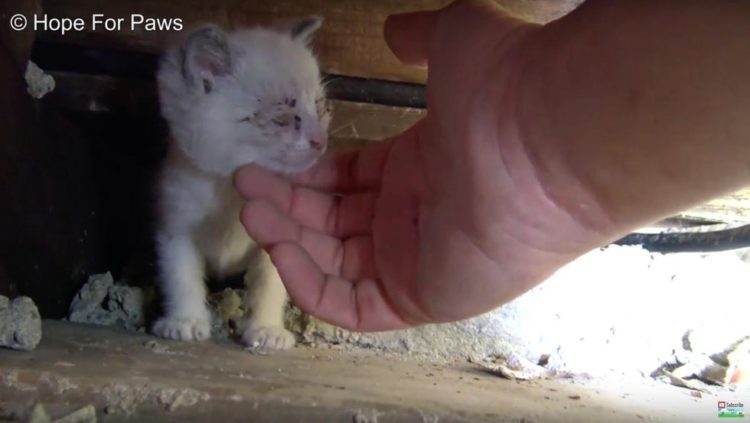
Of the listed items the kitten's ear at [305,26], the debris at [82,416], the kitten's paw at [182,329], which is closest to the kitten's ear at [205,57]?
the kitten's ear at [305,26]

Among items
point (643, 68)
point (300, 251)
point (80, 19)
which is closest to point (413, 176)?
point (300, 251)

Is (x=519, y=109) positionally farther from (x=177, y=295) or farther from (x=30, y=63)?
(x=30, y=63)

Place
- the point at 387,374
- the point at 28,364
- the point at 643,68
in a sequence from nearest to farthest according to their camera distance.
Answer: the point at 643,68 → the point at 28,364 → the point at 387,374

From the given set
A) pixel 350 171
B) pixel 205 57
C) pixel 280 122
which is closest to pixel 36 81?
pixel 205 57

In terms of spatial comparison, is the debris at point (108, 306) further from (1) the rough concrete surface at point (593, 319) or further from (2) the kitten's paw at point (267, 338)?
(2) the kitten's paw at point (267, 338)

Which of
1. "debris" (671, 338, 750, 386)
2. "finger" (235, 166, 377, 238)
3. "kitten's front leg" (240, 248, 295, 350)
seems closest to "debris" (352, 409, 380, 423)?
"finger" (235, 166, 377, 238)

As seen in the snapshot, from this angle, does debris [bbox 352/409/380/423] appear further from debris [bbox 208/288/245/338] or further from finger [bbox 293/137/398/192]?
A: debris [bbox 208/288/245/338]
